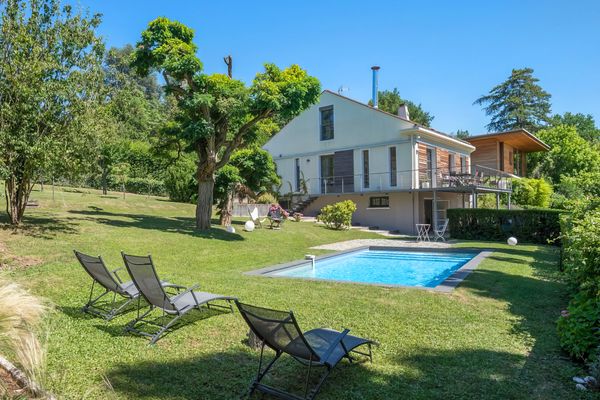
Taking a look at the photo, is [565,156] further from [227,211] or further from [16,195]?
[16,195]

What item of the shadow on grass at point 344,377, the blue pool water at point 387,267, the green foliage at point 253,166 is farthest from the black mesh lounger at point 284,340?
the green foliage at point 253,166

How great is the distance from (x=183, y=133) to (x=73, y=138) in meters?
4.18

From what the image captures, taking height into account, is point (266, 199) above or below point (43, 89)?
below

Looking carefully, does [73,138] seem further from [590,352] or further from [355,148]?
[355,148]

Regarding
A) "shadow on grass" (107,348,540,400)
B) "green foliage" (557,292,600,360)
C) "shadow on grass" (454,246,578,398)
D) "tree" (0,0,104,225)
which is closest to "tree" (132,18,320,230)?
"tree" (0,0,104,225)

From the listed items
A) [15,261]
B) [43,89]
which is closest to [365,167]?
[43,89]

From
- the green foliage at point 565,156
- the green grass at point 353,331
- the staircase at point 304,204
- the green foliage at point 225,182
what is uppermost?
the green foliage at point 565,156

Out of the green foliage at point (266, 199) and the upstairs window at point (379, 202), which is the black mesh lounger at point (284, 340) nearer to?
the green foliage at point (266, 199)

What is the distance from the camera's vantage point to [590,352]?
3.83 m

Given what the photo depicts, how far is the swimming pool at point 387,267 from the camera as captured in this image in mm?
11086

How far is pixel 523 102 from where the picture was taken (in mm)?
50531

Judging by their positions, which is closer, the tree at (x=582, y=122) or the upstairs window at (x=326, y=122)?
the upstairs window at (x=326, y=122)

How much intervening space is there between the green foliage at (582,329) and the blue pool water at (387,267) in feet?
19.9

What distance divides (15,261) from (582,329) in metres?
→ 9.42
